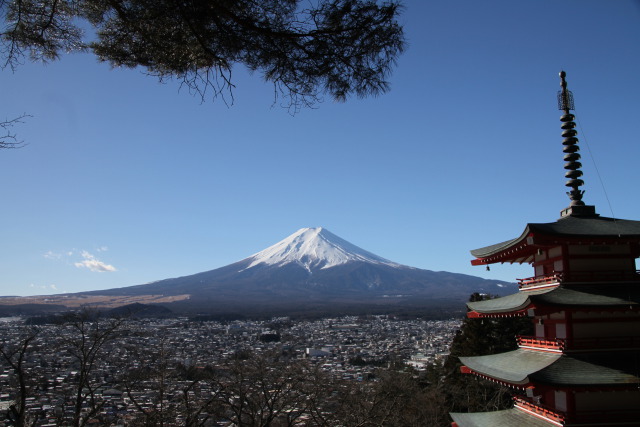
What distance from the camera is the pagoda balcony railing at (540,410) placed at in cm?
779

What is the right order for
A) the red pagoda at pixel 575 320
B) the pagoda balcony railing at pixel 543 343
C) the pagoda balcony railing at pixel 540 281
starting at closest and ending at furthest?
the red pagoda at pixel 575 320 < the pagoda balcony railing at pixel 543 343 < the pagoda balcony railing at pixel 540 281

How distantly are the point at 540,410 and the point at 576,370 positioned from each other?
1.25 meters

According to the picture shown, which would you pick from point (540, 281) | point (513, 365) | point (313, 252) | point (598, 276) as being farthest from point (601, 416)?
point (313, 252)

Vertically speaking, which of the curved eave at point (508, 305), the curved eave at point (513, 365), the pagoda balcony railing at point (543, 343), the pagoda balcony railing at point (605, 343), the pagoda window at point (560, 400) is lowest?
the pagoda window at point (560, 400)

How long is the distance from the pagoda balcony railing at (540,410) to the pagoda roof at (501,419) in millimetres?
97

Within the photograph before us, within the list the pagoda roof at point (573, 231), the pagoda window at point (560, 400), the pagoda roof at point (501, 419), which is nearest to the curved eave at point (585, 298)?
the pagoda roof at point (573, 231)

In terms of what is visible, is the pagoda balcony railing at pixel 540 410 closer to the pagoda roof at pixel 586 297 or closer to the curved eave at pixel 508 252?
the pagoda roof at pixel 586 297

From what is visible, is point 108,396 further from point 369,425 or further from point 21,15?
point 21,15

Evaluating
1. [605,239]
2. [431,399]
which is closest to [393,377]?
[431,399]

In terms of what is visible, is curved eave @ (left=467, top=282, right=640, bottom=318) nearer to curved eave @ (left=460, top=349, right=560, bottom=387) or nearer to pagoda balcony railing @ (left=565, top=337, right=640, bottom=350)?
pagoda balcony railing @ (left=565, top=337, right=640, bottom=350)

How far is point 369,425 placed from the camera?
554 inches

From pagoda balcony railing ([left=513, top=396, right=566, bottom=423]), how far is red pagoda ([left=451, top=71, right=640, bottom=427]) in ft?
0.06

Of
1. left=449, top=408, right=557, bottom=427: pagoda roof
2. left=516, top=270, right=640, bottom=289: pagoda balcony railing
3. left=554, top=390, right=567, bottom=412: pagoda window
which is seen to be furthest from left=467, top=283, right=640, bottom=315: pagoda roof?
left=449, top=408, right=557, bottom=427: pagoda roof

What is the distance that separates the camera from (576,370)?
25.3ft
